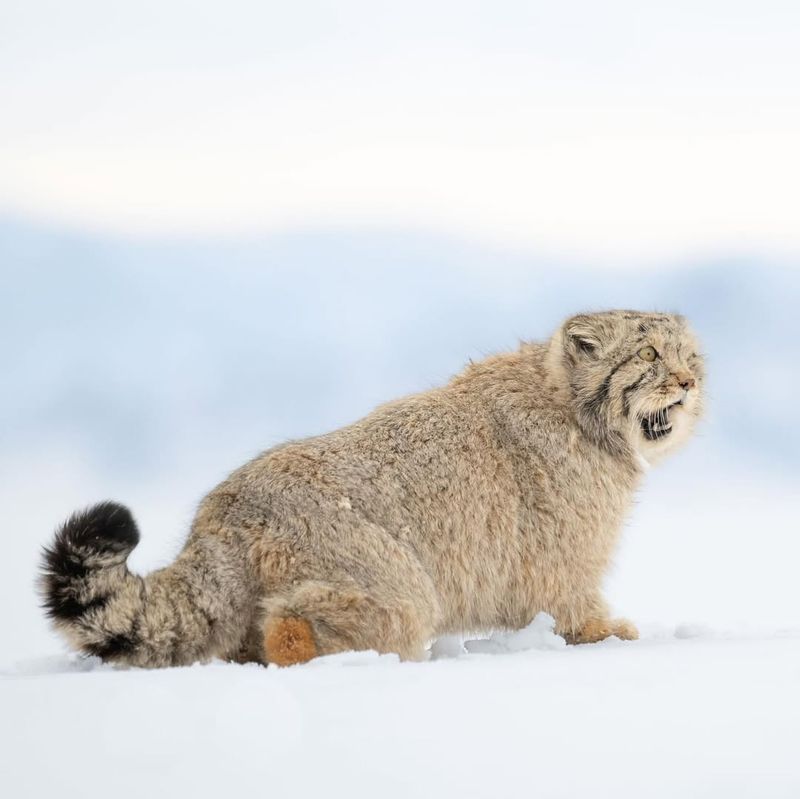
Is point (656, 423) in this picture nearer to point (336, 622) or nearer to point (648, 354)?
point (648, 354)

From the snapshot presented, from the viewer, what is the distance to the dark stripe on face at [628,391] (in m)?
8.98

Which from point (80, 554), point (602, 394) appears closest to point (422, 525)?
point (602, 394)

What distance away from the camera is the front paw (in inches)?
346

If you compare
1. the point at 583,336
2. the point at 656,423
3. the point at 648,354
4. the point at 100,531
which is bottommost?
the point at 100,531

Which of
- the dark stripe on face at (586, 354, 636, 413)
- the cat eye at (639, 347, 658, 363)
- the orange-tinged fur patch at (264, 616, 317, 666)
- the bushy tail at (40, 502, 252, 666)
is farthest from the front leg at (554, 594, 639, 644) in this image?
the bushy tail at (40, 502, 252, 666)

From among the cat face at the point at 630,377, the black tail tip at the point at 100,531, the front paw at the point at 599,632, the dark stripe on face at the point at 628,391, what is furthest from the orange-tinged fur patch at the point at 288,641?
the dark stripe on face at the point at 628,391

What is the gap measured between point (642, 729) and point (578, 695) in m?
0.41

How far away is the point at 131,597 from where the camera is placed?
7266mm

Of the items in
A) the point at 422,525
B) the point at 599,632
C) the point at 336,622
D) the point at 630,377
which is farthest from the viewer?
the point at 630,377

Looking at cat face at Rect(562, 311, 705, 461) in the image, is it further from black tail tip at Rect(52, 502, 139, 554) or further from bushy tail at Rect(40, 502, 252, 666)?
black tail tip at Rect(52, 502, 139, 554)

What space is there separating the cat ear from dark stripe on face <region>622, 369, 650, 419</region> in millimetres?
352

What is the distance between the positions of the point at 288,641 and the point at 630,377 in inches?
131

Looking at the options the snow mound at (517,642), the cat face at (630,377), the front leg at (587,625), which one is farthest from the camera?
the cat face at (630,377)

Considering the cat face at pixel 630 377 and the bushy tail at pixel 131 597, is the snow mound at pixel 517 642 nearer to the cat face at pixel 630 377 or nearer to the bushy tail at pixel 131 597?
the cat face at pixel 630 377
